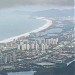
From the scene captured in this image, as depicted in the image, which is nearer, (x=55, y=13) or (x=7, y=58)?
(x=7, y=58)

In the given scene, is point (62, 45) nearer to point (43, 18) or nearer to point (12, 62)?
point (43, 18)

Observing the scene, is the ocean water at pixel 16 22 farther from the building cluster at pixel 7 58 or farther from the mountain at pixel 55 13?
the building cluster at pixel 7 58

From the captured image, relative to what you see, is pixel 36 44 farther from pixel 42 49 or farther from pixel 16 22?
pixel 16 22

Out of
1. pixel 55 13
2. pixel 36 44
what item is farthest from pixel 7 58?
pixel 55 13

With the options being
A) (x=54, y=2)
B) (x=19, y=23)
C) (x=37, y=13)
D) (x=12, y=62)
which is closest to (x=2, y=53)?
(x=12, y=62)

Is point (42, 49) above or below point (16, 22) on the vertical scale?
below

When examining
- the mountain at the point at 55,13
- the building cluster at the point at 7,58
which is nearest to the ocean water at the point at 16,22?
the mountain at the point at 55,13

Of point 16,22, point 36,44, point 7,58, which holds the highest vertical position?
point 16,22

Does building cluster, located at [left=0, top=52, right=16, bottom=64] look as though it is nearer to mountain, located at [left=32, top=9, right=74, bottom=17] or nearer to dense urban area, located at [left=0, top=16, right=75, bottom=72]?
dense urban area, located at [left=0, top=16, right=75, bottom=72]
